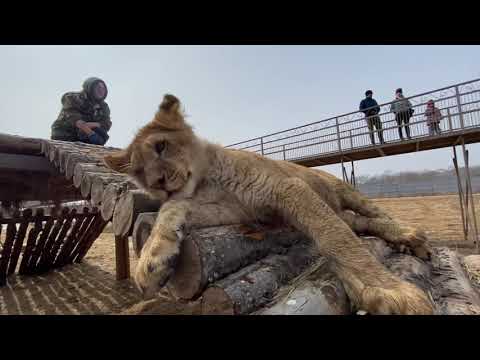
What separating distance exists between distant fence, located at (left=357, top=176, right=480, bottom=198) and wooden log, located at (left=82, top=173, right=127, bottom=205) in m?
29.1

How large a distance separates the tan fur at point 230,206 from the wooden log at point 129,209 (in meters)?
0.12

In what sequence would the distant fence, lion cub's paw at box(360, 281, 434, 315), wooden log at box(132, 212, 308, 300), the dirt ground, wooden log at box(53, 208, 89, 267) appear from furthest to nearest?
the distant fence
wooden log at box(53, 208, 89, 267)
the dirt ground
wooden log at box(132, 212, 308, 300)
lion cub's paw at box(360, 281, 434, 315)

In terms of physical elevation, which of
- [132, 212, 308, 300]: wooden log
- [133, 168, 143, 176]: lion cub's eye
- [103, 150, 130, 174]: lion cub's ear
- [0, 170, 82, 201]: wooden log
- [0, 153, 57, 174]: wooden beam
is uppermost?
[0, 153, 57, 174]: wooden beam

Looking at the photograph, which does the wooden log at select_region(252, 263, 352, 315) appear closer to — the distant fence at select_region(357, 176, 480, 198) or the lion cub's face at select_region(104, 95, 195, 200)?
the lion cub's face at select_region(104, 95, 195, 200)

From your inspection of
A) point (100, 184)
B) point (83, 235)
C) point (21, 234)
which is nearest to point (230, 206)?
point (100, 184)

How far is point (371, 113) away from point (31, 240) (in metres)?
12.8

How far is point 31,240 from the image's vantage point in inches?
263

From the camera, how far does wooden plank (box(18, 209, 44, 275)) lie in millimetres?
6298

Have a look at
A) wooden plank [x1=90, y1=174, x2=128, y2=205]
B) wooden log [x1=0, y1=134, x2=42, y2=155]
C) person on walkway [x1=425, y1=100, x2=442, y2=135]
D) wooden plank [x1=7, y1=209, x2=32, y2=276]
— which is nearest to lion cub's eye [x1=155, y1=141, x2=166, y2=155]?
wooden plank [x1=90, y1=174, x2=128, y2=205]

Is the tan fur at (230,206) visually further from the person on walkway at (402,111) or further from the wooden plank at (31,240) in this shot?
the person on walkway at (402,111)

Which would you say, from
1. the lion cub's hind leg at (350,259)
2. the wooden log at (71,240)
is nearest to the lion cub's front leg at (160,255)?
the lion cub's hind leg at (350,259)
